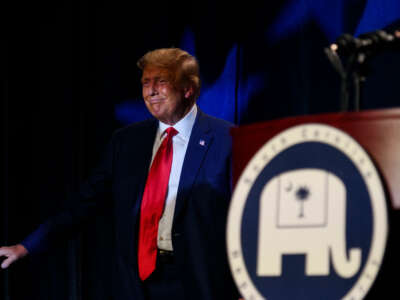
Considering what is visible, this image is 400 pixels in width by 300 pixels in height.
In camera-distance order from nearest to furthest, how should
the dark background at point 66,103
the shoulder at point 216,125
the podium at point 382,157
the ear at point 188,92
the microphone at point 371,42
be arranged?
1. the podium at point 382,157
2. the microphone at point 371,42
3. the shoulder at point 216,125
4. the ear at point 188,92
5. the dark background at point 66,103

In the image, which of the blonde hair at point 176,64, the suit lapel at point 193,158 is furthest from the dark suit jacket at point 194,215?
the blonde hair at point 176,64

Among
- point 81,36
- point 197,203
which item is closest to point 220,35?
point 81,36

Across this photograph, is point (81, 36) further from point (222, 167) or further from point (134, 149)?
point (222, 167)

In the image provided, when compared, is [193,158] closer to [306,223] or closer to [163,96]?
[163,96]

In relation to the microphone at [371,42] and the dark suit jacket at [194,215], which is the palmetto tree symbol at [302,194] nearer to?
the microphone at [371,42]

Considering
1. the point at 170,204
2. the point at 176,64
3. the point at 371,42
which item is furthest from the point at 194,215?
the point at 371,42

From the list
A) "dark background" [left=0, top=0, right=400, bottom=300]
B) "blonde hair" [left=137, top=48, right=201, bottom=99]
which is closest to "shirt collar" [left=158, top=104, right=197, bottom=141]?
"blonde hair" [left=137, top=48, right=201, bottom=99]

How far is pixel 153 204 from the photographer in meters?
1.94

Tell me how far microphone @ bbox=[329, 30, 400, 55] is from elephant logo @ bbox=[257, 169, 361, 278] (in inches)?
8.9

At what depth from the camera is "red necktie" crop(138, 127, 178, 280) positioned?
6.22ft

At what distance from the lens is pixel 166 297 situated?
6.27ft

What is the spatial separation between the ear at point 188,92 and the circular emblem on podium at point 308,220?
1170 millimetres

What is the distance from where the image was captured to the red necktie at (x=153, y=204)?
1896 millimetres

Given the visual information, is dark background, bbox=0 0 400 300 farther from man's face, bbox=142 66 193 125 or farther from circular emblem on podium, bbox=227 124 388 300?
circular emblem on podium, bbox=227 124 388 300
